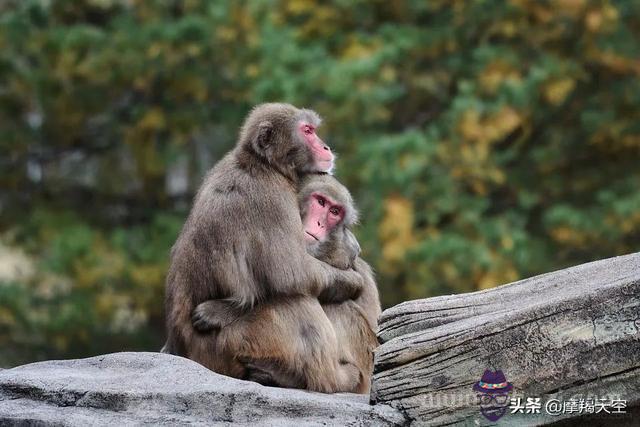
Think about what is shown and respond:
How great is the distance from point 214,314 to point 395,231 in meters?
6.34

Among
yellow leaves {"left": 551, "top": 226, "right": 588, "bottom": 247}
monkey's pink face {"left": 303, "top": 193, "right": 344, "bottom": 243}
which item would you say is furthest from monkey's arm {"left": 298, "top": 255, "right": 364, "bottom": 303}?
yellow leaves {"left": 551, "top": 226, "right": 588, "bottom": 247}

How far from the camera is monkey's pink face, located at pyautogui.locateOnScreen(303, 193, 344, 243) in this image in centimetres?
640

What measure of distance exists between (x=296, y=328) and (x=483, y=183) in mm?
7775

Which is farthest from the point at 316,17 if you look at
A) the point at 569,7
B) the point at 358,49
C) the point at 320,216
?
the point at 320,216

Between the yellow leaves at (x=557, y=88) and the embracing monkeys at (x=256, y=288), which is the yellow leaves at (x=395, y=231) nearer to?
the yellow leaves at (x=557, y=88)

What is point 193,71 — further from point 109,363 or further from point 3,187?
point 109,363

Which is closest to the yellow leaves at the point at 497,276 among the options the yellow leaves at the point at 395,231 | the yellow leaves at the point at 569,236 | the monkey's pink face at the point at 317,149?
the yellow leaves at the point at 395,231

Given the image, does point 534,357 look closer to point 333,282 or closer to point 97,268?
point 333,282

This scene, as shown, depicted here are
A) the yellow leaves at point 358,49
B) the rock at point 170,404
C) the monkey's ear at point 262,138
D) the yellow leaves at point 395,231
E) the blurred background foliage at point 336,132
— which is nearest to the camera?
the rock at point 170,404

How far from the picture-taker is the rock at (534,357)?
504cm

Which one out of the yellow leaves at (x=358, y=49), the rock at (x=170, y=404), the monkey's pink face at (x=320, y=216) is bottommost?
the rock at (x=170, y=404)

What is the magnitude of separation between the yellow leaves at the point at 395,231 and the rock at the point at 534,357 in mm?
6733

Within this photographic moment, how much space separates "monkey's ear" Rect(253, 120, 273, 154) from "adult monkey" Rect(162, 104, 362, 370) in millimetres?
13

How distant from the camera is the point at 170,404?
5.28 metres
